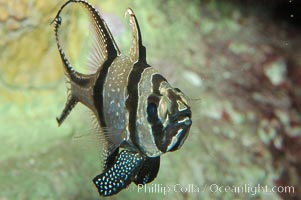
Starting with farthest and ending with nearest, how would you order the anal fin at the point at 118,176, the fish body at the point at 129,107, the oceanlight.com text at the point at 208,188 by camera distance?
the oceanlight.com text at the point at 208,188
the anal fin at the point at 118,176
the fish body at the point at 129,107

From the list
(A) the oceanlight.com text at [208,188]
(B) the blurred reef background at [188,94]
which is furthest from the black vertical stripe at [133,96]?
(A) the oceanlight.com text at [208,188]

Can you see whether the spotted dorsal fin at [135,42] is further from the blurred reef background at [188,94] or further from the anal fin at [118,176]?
the blurred reef background at [188,94]

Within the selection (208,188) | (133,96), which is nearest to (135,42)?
(133,96)

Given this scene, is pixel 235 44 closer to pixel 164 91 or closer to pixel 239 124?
pixel 239 124

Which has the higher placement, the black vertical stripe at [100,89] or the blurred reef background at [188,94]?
the black vertical stripe at [100,89]

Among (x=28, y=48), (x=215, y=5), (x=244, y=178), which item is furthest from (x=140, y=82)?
(x=215, y=5)

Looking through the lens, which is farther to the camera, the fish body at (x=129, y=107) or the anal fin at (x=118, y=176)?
the anal fin at (x=118, y=176)

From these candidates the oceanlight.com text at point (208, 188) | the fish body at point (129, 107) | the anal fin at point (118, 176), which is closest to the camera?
the fish body at point (129, 107)

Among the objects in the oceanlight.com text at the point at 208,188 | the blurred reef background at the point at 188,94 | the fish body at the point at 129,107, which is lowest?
the oceanlight.com text at the point at 208,188
